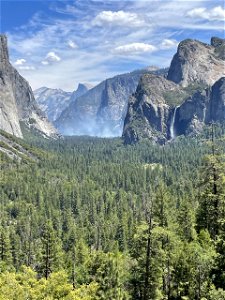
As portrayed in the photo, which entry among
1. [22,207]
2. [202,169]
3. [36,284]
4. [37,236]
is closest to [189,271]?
[202,169]

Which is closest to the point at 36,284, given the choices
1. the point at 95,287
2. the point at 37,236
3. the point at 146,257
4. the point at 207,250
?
the point at 95,287

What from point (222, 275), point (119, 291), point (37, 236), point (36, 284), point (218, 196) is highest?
point (218, 196)

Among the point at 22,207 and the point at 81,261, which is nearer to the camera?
the point at 81,261

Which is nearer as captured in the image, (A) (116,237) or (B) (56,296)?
(B) (56,296)

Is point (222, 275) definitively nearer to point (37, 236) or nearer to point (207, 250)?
point (207, 250)

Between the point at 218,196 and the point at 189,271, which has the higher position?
the point at 218,196

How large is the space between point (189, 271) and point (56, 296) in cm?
1550

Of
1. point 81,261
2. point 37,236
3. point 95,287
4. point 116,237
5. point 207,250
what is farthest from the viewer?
point 37,236

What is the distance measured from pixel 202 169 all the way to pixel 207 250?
1109 cm

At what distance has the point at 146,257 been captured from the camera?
46531mm

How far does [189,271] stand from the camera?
52156 mm

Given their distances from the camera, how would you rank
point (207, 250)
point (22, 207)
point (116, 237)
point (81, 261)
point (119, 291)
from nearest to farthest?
point (207, 250)
point (119, 291)
point (81, 261)
point (116, 237)
point (22, 207)

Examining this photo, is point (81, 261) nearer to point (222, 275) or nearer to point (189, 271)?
point (189, 271)

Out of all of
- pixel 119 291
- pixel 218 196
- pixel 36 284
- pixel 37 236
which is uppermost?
pixel 218 196
